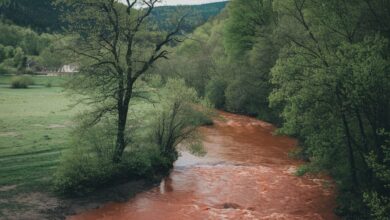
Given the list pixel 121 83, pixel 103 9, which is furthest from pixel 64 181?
pixel 103 9

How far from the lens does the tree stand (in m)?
26.4

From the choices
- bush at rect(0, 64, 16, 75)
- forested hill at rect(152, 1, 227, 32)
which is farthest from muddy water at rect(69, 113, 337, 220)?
bush at rect(0, 64, 16, 75)

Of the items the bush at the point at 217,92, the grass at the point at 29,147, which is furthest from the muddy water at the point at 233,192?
the bush at the point at 217,92

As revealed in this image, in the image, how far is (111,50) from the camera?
26.9m

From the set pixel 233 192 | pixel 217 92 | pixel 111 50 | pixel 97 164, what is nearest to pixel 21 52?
pixel 217 92

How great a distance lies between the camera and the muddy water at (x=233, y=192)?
23250mm

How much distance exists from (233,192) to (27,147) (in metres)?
18.0

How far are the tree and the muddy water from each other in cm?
459

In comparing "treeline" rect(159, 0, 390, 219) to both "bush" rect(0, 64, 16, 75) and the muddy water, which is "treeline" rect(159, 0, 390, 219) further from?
"bush" rect(0, 64, 16, 75)

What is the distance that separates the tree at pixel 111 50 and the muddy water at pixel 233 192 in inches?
181

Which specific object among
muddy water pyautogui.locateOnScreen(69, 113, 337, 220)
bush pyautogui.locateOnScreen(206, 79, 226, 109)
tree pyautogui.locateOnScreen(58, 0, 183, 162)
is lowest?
muddy water pyautogui.locateOnScreen(69, 113, 337, 220)

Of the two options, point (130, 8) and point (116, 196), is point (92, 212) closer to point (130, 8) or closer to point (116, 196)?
point (116, 196)

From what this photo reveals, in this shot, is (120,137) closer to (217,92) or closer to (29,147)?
(29,147)

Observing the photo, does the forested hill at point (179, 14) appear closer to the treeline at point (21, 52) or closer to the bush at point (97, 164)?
the bush at point (97, 164)
